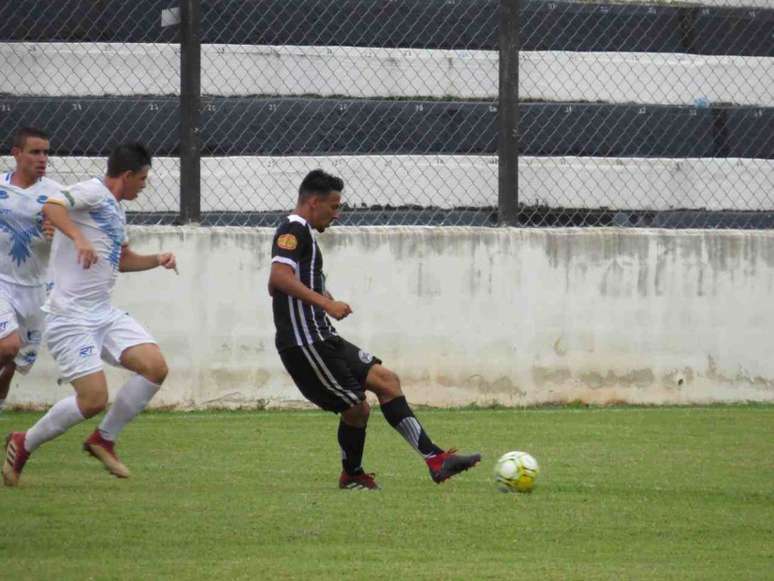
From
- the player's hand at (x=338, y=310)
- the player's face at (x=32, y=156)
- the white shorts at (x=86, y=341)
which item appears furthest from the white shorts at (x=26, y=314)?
the player's hand at (x=338, y=310)

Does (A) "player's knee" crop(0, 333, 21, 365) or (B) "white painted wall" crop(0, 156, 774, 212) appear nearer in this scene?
(A) "player's knee" crop(0, 333, 21, 365)

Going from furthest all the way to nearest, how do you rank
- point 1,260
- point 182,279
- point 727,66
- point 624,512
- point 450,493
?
point 727,66
point 182,279
point 1,260
point 450,493
point 624,512

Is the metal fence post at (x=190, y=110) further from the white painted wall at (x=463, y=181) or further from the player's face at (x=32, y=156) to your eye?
the player's face at (x=32, y=156)

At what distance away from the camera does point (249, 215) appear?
1329 centimetres

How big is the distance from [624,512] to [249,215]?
6281 millimetres

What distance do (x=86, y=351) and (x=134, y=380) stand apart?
377 millimetres

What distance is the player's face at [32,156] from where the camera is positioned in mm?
10328

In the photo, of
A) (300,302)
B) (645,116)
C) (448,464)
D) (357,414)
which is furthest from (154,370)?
(645,116)

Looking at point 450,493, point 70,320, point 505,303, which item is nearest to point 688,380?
point 505,303

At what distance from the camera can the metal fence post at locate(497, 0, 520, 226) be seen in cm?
1347

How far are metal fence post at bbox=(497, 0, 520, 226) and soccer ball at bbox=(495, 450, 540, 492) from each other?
5.26 metres

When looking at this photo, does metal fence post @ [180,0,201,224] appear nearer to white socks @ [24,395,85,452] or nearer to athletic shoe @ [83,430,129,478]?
athletic shoe @ [83,430,129,478]

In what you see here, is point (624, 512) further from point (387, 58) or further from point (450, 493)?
point (387, 58)

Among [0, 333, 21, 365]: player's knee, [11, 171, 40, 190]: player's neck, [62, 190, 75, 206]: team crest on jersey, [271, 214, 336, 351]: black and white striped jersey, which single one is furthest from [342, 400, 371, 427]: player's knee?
[11, 171, 40, 190]: player's neck
